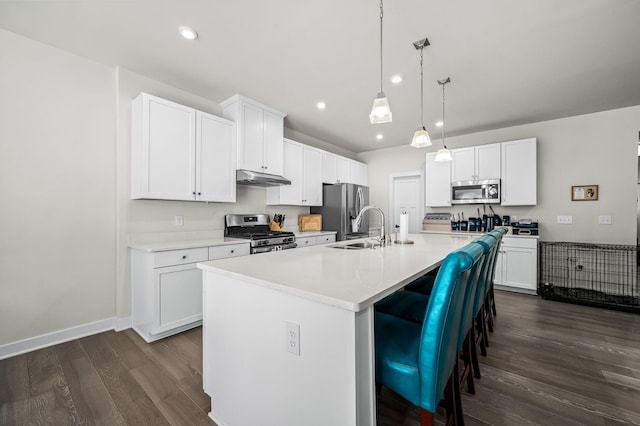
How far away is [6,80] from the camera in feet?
7.05

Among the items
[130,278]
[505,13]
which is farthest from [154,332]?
[505,13]

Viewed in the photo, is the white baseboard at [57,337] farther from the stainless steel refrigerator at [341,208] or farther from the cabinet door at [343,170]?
the cabinet door at [343,170]

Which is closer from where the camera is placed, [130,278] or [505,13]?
[505,13]

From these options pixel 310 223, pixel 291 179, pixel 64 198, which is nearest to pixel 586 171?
pixel 310 223

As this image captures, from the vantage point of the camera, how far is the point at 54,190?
2.35 metres

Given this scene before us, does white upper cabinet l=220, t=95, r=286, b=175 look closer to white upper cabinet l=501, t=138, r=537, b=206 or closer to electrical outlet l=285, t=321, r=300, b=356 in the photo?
electrical outlet l=285, t=321, r=300, b=356

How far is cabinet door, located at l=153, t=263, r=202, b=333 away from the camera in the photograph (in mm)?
2354

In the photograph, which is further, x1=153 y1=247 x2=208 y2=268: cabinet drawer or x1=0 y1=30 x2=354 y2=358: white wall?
x1=153 y1=247 x2=208 y2=268: cabinet drawer

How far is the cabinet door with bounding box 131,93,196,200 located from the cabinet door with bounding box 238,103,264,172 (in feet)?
1.98

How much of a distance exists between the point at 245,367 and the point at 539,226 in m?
4.78

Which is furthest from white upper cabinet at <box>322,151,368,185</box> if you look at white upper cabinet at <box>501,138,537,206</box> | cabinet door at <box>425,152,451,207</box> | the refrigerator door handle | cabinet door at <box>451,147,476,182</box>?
white upper cabinet at <box>501,138,537,206</box>

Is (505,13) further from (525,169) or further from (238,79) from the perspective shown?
(525,169)

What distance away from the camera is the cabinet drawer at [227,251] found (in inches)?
108

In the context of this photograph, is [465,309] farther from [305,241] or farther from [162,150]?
[162,150]
